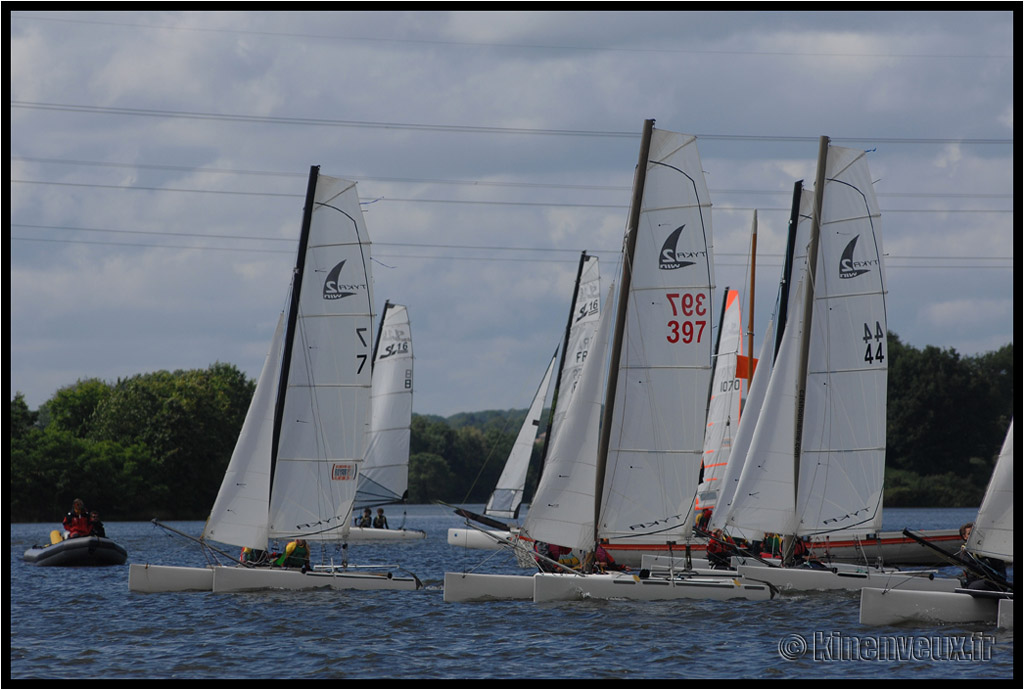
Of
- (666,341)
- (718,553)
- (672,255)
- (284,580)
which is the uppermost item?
(672,255)

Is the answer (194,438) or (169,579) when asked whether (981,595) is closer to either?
(169,579)

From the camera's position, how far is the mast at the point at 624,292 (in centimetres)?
2586

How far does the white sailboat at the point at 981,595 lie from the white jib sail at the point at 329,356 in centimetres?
1156

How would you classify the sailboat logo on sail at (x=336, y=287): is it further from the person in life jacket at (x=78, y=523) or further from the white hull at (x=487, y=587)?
the person in life jacket at (x=78, y=523)

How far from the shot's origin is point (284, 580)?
83.4 ft

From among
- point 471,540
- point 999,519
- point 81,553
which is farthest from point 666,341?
point 471,540

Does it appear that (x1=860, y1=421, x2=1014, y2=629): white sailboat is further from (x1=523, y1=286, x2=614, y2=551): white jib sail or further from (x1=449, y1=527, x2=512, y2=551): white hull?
(x1=449, y1=527, x2=512, y2=551): white hull

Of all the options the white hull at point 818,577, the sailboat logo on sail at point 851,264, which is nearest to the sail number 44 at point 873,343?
the sailboat logo on sail at point 851,264

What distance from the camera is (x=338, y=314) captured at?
27.7 metres

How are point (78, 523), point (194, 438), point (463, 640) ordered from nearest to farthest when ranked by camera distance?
1. point (463, 640)
2. point (78, 523)
3. point (194, 438)

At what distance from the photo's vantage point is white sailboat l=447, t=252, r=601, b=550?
4244 centimetres

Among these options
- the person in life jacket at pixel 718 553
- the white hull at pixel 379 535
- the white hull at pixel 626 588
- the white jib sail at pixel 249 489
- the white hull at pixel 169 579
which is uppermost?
the white jib sail at pixel 249 489

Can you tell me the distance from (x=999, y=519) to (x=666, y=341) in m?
8.24

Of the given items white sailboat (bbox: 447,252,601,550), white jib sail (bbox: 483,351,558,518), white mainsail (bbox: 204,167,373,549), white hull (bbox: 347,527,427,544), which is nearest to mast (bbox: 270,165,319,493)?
white mainsail (bbox: 204,167,373,549)
